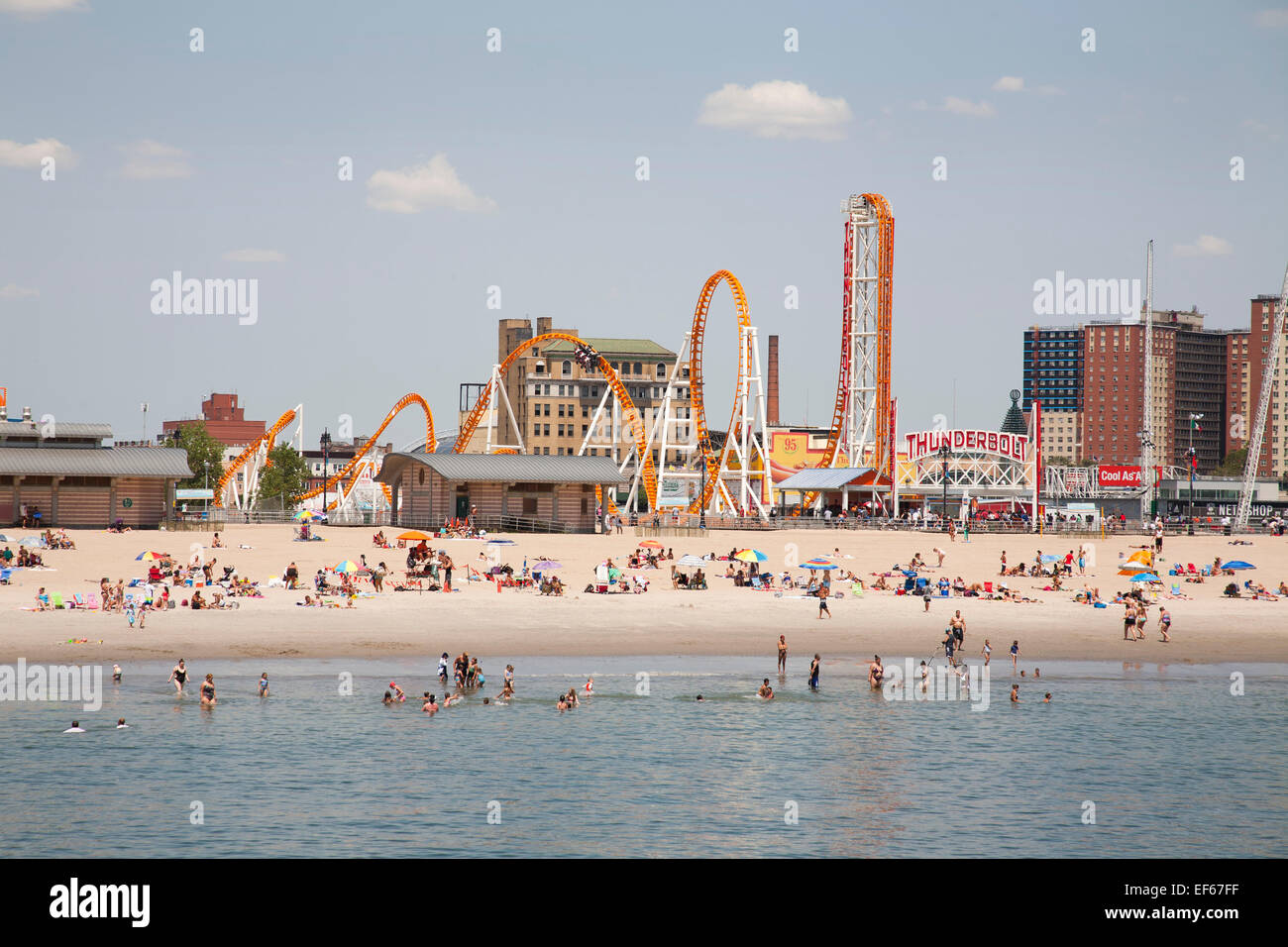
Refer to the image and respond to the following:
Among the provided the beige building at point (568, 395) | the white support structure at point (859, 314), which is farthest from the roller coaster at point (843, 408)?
the beige building at point (568, 395)

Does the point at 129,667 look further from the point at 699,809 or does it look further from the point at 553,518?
the point at 553,518

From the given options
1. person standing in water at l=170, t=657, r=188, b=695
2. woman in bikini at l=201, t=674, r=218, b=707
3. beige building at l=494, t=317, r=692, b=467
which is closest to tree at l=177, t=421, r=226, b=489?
beige building at l=494, t=317, r=692, b=467

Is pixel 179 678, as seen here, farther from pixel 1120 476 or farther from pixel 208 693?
pixel 1120 476

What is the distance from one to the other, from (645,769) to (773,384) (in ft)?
473

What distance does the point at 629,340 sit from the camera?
16362 centimetres

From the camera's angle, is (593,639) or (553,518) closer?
(593,639)

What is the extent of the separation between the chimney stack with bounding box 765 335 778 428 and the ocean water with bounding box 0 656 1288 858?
431ft

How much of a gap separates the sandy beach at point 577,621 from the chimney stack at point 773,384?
379 feet

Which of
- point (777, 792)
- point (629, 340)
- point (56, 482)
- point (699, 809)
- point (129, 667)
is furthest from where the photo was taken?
point (629, 340)

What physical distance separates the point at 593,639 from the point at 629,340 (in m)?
131

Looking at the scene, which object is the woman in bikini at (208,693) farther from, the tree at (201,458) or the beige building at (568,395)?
the beige building at (568,395)

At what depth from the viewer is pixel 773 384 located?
541 feet

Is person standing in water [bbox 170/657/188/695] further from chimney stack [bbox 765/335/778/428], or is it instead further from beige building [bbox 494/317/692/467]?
chimney stack [bbox 765/335/778/428]
